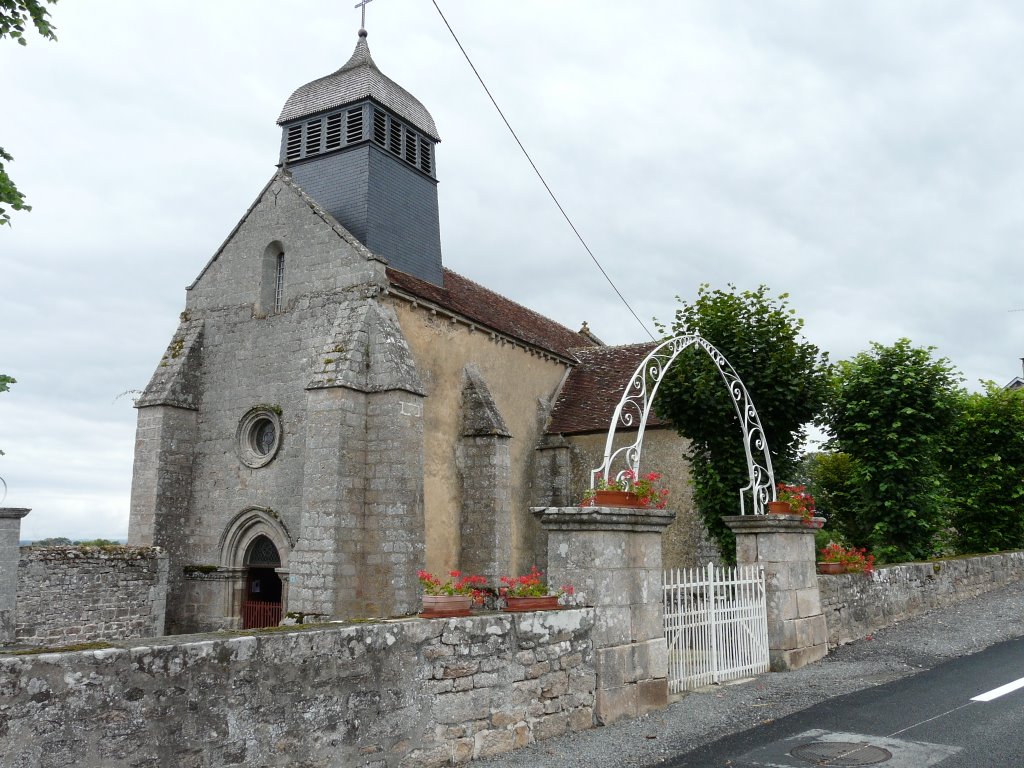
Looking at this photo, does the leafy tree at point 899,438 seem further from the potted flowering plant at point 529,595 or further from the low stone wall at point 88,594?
the low stone wall at point 88,594

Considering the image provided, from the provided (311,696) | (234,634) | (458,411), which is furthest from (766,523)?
(458,411)

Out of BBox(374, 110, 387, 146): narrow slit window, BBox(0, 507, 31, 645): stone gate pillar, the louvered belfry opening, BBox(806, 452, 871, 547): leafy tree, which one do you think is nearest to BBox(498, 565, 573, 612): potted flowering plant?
BBox(0, 507, 31, 645): stone gate pillar

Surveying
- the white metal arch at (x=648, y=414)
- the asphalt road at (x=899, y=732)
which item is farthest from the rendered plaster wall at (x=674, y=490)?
the asphalt road at (x=899, y=732)

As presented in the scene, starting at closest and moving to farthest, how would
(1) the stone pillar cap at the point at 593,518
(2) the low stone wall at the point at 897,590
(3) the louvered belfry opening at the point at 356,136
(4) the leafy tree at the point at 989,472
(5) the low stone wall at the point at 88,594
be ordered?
(1) the stone pillar cap at the point at 593,518 → (2) the low stone wall at the point at 897,590 → (5) the low stone wall at the point at 88,594 → (3) the louvered belfry opening at the point at 356,136 → (4) the leafy tree at the point at 989,472

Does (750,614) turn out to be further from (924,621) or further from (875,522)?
(875,522)

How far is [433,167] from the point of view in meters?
21.0

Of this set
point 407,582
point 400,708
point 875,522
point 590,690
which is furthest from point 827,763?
point 875,522

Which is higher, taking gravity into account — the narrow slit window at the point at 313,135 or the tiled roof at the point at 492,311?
the narrow slit window at the point at 313,135

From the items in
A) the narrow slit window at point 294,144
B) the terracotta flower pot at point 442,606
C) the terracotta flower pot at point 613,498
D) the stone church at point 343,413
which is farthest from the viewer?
the narrow slit window at point 294,144

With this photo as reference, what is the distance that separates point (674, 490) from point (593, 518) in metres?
11.5

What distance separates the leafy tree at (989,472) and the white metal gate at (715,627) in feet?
50.0

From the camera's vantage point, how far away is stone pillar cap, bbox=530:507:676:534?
7.65m

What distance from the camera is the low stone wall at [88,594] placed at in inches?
536

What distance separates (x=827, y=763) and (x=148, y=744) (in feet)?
15.9
